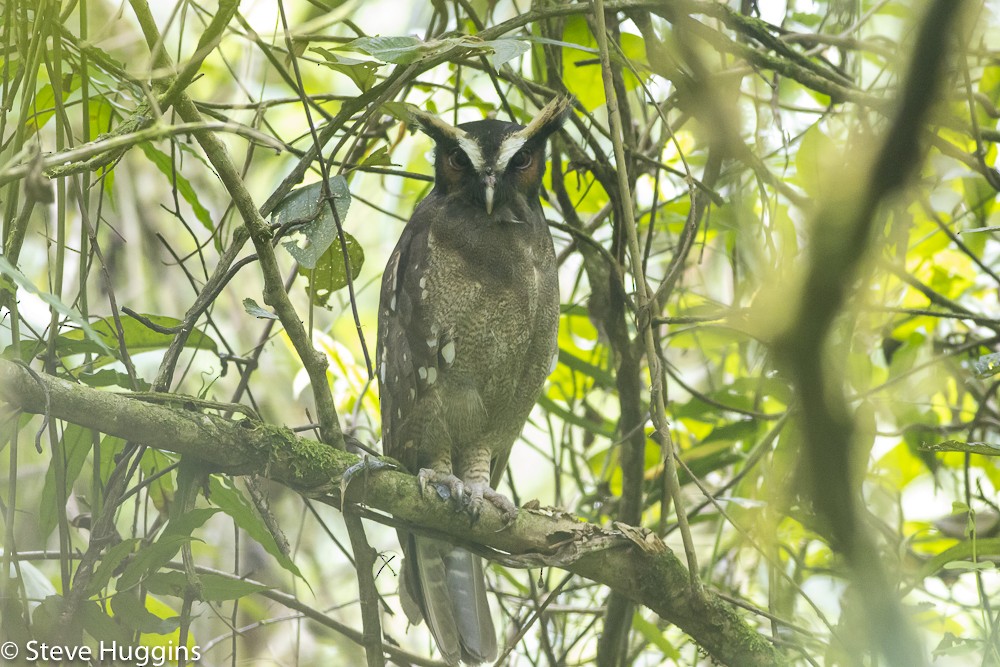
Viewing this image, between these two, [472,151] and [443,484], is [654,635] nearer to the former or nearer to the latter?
[443,484]

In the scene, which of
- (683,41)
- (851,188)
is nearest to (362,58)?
(683,41)

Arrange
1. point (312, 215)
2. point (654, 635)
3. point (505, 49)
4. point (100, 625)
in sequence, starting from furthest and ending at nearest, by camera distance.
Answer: point (654, 635), point (312, 215), point (100, 625), point (505, 49)

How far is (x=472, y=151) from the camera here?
270 cm

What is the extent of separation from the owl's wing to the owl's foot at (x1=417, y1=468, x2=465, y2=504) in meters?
0.14

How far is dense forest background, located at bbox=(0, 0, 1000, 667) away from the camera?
0.52 meters

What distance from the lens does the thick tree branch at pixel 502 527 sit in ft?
6.17

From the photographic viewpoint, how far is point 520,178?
2.81 metres

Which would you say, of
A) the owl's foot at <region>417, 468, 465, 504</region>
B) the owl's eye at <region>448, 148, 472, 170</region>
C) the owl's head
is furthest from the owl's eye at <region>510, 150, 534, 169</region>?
the owl's foot at <region>417, 468, 465, 504</region>

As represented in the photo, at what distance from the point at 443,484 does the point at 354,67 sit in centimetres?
113

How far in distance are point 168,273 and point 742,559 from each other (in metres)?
2.95

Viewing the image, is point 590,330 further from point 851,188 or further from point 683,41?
point 851,188


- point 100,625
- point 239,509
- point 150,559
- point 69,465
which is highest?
point 69,465

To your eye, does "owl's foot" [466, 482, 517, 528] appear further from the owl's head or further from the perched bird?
the owl's head

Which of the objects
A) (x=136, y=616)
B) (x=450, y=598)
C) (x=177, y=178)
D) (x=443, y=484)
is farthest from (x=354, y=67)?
(x=450, y=598)
